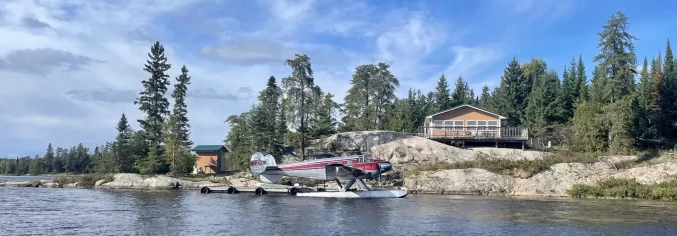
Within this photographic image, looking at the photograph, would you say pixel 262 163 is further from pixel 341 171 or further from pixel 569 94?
pixel 569 94

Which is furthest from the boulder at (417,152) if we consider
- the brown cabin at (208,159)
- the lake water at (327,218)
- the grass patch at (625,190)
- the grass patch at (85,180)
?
the grass patch at (85,180)

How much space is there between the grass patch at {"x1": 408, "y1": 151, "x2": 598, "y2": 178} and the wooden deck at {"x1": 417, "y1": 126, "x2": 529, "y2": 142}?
21.3 ft

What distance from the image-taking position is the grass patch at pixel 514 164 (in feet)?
139

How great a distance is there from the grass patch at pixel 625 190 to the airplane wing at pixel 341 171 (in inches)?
632

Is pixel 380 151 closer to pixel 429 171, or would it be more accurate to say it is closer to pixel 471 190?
pixel 429 171

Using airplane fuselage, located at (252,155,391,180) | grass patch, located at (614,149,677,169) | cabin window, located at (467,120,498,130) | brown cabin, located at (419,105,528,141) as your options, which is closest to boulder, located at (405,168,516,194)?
airplane fuselage, located at (252,155,391,180)

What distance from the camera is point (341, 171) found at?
37.1 m

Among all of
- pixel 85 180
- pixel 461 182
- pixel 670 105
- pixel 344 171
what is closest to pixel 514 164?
pixel 461 182

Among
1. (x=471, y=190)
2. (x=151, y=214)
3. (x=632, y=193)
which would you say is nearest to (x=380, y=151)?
(x=471, y=190)

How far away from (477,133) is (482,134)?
50 centimetres

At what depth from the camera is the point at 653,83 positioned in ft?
189

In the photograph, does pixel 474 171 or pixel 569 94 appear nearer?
pixel 474 171

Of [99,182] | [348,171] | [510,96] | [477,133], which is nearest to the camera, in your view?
[348,171]

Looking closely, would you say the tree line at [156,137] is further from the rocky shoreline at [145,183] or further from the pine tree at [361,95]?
the pine tree at [361,95]
